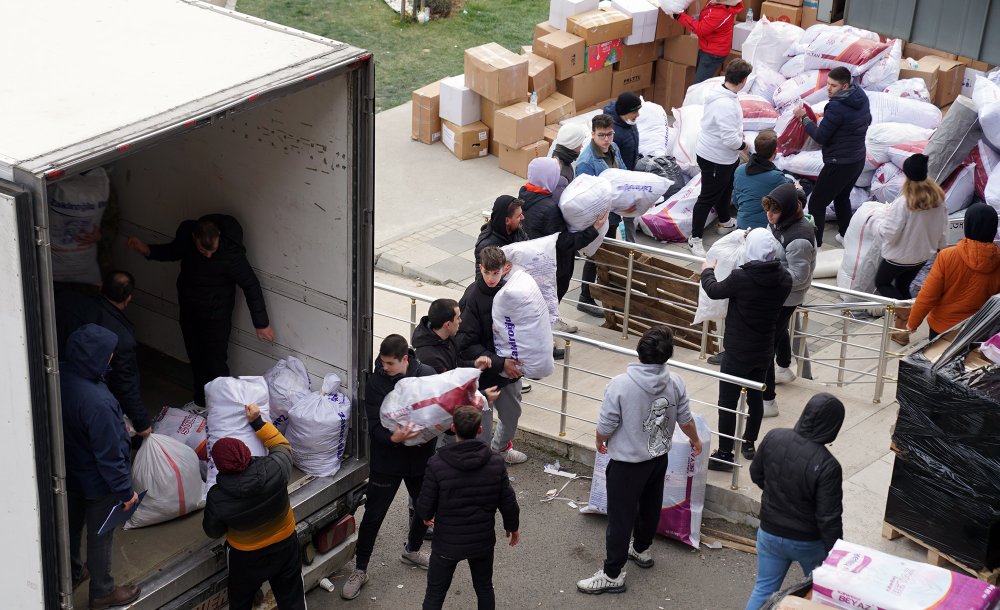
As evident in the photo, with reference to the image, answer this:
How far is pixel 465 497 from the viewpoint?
17.2 ft

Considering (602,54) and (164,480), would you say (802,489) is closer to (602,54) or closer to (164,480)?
(164,480)

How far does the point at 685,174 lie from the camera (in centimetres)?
1084

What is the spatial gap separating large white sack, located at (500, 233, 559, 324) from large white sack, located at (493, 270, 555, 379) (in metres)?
0.47

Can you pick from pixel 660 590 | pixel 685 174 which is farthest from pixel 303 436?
pixel 685 174

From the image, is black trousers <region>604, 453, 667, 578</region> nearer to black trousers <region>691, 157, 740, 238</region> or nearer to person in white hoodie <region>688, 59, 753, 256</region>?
person in white hoodie <region>688, 59, 753, 256</region>

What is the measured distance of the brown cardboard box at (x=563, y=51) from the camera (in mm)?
11984

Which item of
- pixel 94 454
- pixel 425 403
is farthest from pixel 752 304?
pixel 94 454

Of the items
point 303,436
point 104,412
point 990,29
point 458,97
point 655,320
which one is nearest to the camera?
point 104,412

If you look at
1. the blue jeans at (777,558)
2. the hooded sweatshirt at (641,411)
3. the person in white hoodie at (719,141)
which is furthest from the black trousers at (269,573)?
the person in white hoodie at (719,141)

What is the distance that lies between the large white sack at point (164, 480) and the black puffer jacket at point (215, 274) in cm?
87

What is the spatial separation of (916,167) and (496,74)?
4.72 metres

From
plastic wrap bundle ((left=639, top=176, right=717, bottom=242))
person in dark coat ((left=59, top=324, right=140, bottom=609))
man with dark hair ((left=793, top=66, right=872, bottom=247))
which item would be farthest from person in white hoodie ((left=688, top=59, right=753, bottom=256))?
person in dark coat ((left=59, top=324, right=140, bottom=609))

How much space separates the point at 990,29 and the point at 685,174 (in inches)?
153

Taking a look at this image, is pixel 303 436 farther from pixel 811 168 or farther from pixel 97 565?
pixel 811 168
